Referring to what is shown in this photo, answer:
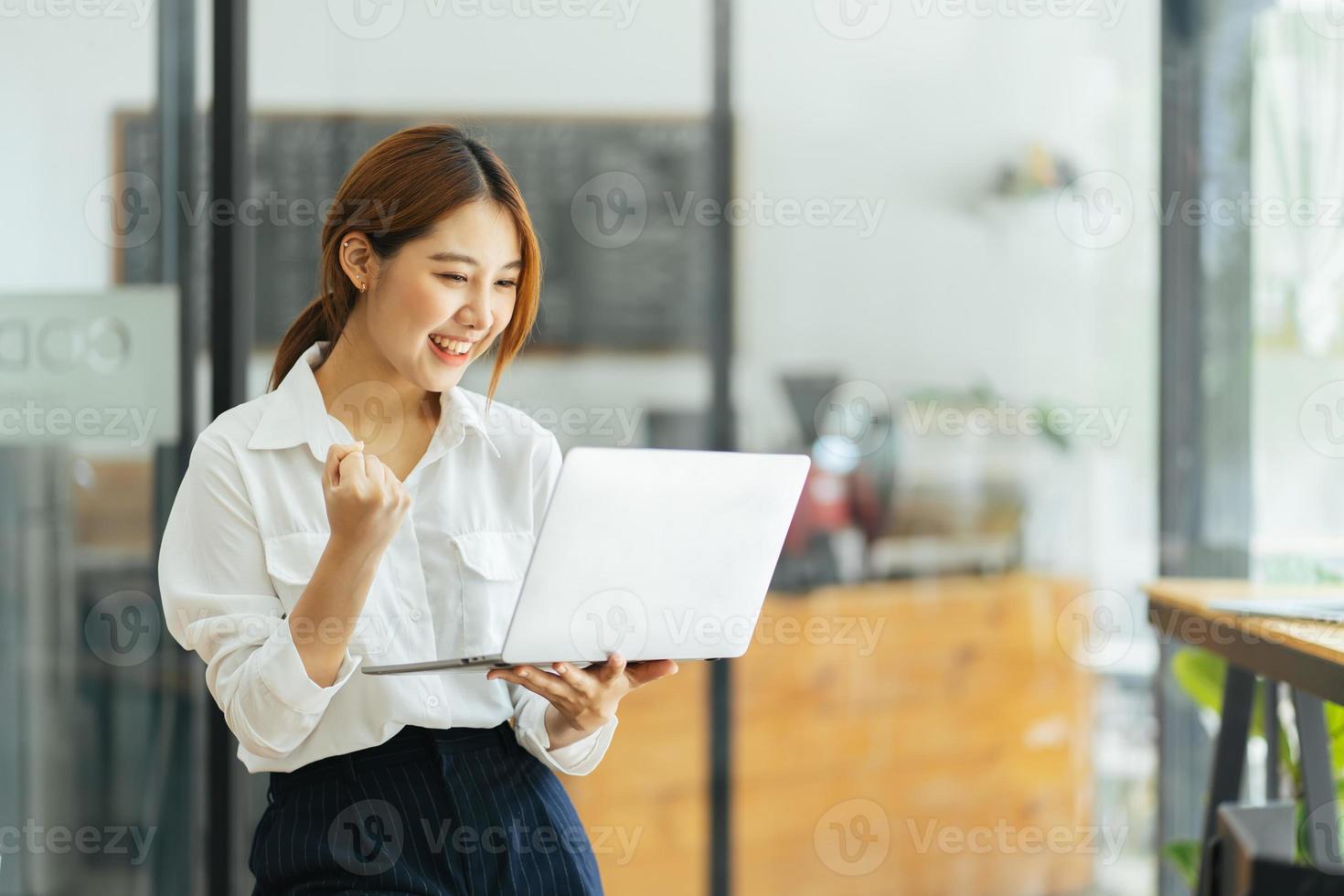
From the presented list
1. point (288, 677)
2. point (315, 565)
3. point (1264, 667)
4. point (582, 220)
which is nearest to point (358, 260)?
point (315, 565)

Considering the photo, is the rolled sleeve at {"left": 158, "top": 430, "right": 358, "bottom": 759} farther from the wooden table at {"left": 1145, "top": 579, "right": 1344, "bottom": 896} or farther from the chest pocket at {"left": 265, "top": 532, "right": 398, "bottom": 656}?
the wooden table at {"left": 1145, "top": 579, "right": 1344, "bottom": 896}

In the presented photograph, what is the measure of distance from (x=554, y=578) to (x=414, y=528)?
263mm

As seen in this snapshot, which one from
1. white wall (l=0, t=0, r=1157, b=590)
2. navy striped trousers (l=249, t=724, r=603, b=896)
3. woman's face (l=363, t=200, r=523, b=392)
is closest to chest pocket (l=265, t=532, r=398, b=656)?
navy striped trousers (l=249, t=724, r=603, b=896)

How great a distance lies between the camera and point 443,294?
129 centimetres

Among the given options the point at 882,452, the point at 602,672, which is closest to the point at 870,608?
the point at 882,452

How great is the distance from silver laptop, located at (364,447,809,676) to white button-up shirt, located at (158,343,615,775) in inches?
4.1

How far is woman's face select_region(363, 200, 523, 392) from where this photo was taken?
4.22ft

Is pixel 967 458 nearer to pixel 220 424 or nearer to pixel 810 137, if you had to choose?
pixel 810 137

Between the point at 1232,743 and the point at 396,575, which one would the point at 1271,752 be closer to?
the point at 1232,743

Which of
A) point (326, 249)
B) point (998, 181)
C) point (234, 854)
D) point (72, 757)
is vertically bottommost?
point (234, 854)

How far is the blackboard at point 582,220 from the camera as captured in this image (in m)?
2.27

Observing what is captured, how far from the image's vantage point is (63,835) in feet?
6.97

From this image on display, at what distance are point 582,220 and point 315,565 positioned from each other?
4.22 ft

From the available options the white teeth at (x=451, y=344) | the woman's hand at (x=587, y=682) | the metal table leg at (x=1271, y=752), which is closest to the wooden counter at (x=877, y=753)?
the metal table leg at (x=1271, y=752)
